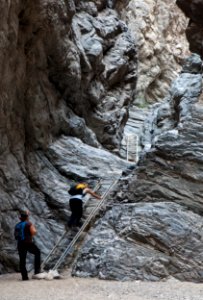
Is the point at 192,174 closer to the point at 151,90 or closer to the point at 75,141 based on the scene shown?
the point at 75,141

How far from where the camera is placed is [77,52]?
2223cm

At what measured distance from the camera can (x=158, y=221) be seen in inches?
500

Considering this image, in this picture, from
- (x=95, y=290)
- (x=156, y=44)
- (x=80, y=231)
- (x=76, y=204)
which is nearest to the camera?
(x=95, y=290)

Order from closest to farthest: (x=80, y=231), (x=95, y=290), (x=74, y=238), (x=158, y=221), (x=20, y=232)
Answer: (x=95, y=290), (x=20, y=232), (x=158, y=221), (x=74, y=238), (x=80, y=231)

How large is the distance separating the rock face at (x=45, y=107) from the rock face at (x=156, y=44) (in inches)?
1035

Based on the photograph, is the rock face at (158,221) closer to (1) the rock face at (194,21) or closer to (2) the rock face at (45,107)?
(2) the rock face at (45,107)

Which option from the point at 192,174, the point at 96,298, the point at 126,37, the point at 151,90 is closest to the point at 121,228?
the point at 192,174

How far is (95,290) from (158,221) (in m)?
3.24

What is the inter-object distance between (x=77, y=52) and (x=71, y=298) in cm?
1519

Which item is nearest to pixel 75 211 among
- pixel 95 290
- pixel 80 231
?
pixel 80 231

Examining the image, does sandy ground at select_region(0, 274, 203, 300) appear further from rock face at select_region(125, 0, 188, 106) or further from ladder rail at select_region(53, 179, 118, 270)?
rock face at select_region(125, 0, 188, 106)

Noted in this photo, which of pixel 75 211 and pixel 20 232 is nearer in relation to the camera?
pixel 20 232

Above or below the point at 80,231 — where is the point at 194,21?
above

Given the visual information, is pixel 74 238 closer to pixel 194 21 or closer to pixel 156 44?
pixel 194 21
